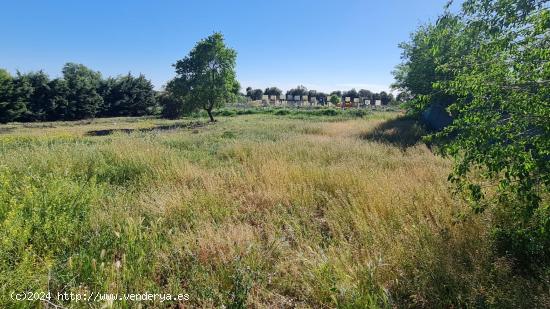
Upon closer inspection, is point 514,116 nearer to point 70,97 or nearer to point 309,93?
point 70,97

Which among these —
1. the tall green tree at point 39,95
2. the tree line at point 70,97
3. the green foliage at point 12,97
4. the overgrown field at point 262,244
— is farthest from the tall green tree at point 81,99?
the overgrown field at point 262,244

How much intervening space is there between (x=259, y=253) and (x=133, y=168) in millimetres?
4796

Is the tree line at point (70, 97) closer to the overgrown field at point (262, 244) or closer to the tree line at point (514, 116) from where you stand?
the overgrown field at point (262, 244)

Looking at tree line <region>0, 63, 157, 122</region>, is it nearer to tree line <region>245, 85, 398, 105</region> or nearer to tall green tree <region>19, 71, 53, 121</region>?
tall green tree <region>19, 71, 53, 121</region>

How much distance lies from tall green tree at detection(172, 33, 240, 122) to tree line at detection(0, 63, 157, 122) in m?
23.4

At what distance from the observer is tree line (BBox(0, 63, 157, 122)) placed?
41094mm

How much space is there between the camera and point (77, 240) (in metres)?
3.72

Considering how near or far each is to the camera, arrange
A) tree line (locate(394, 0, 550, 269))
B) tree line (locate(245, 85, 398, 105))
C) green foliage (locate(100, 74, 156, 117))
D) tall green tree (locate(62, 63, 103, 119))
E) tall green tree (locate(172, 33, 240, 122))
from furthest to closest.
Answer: tree line (locate(245, 85, 398, 105)) → green foliage (locate(100, 74, 156, 117)) → tall green tree (locate(62, 63, 103, 119)) → tall green tree (locate(172, 33, 240, 122)) → tree line (locate(394, 0, 550, 269))

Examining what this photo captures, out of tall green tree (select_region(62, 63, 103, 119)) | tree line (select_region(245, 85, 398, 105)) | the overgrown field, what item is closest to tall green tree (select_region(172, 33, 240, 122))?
tall green tree (select_region(62, 63, 103, 119))

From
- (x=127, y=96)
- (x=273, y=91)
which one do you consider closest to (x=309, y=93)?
(x=273, y=91)

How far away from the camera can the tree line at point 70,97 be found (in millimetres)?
41094

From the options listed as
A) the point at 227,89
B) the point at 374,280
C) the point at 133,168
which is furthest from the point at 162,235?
the point at 227,89

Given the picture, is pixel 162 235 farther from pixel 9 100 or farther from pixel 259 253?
pixel 9 100

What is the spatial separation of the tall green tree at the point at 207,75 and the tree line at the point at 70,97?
922 inches
